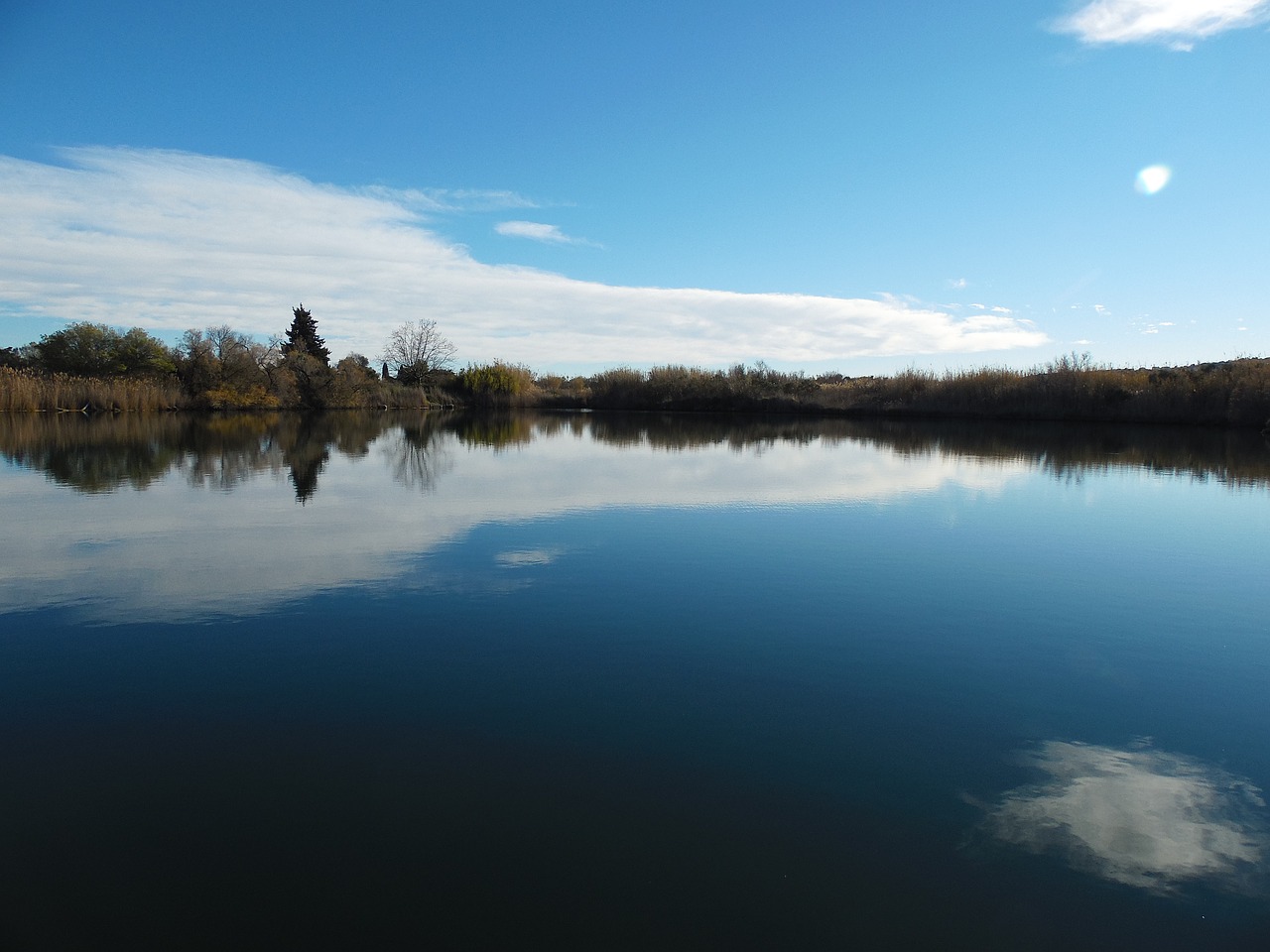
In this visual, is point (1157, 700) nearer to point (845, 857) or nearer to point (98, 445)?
point (845, 857)

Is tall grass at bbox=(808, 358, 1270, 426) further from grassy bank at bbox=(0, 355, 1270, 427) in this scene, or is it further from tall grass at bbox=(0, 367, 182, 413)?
tall grass at bbox=(0, 367, 182, 413)

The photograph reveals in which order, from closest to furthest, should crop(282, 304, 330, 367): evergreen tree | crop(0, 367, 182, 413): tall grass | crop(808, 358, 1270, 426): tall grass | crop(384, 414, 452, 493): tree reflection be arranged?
crop(384, 414, 452, 493): tree reflection
crop(808, 358, 1270, 426): tall grass
crop(0, 367, 182, 413): tall grass
crop(282, 304, 330, 367): evergreen tree

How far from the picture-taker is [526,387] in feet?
182

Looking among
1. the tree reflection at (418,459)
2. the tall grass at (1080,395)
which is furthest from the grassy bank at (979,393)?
the tree reflection at (418,459)

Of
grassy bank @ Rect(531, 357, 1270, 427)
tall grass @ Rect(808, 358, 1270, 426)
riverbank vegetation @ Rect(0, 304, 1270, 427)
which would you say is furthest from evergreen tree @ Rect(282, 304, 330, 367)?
tall grass @ Rect(808, 358, 1270, 426)

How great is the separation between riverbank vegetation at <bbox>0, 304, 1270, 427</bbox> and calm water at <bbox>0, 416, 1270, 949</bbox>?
92.9 ft

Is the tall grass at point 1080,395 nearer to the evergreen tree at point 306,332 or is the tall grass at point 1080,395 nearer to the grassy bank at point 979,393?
the grassy bank at point 979,393

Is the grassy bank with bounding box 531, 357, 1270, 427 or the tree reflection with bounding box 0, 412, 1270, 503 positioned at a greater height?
the grassy bank with bounding box 531, 357, 1270, 427

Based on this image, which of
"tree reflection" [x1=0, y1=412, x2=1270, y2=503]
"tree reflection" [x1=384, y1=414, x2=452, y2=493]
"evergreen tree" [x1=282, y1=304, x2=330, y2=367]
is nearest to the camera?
"tree reflection" [x1=384, y1=414, x2=452, y2=493]

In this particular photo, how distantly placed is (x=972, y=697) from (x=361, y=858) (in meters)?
3.25

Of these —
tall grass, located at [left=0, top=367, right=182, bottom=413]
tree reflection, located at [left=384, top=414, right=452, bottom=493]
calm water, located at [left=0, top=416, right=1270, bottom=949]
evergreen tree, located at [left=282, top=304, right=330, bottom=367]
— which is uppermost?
evergreen tree, located at [left=282, top=304, right=330, bottom=367]

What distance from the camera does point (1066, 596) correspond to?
20.8 ft

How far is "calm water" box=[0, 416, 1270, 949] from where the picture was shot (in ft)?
8.52

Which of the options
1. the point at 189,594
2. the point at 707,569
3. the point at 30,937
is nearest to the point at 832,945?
the point at 30,937
